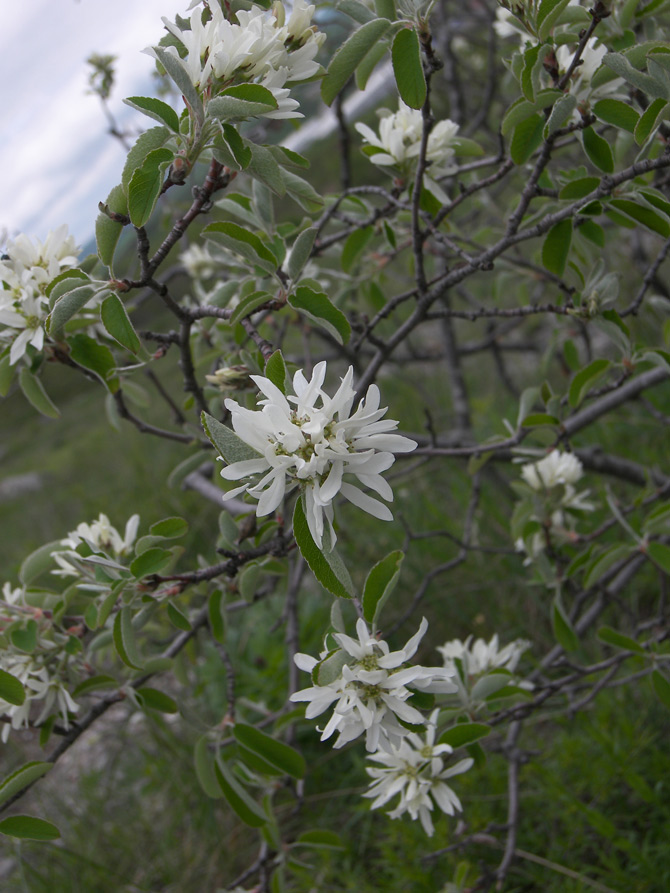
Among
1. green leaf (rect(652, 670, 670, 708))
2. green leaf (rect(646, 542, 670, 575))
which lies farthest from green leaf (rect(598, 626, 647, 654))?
green leaf (rect(646, 542, 670, 575))

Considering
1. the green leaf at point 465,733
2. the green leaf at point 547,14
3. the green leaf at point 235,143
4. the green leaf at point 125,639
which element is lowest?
the green leaf at point 465,733

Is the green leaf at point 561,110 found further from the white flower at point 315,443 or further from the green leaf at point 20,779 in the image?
the green leaf at point 20,779

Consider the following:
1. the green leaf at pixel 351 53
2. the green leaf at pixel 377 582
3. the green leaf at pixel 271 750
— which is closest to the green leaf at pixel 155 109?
the green leaf at pixel 351 53

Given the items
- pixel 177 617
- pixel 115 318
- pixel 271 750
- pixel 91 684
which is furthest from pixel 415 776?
pixel 115 318

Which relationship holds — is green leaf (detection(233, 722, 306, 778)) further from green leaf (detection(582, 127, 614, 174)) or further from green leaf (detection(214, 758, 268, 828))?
green leaf (detection(582, 127, 614, 174))

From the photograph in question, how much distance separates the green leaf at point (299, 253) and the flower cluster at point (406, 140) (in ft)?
1.11

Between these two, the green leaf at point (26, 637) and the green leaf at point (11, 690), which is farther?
the green leaf at point (26, 637)

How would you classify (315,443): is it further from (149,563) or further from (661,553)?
(661,553)

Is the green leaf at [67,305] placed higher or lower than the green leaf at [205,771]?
higher

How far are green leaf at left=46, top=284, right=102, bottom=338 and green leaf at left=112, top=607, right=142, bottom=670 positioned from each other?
1.37 ft

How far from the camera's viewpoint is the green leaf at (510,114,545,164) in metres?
1.08

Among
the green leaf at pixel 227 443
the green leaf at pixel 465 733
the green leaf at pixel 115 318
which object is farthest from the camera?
the green leaf at pixel 465 733

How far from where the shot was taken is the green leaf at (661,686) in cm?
126

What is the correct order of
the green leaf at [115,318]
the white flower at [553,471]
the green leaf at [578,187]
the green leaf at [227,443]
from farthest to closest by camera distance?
the white flower at [553,471] → the green leaf at [578,187] → the green leaf at [115,318] → the green leaf at [227,443]
